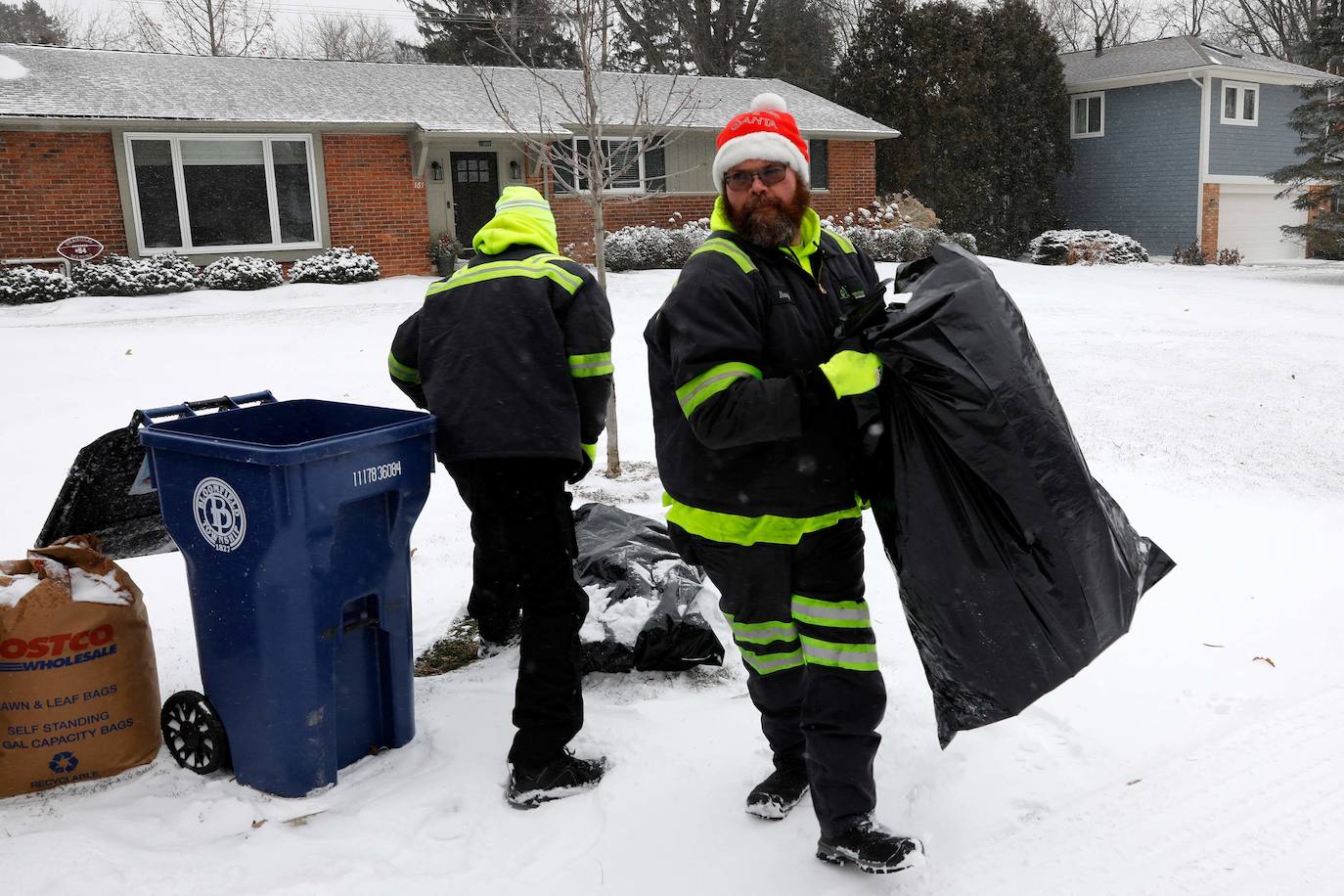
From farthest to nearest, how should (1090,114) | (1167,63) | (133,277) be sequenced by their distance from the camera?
(1090,114) → (1167,63) → (133,277)

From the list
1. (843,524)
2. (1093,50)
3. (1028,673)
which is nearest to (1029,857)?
(1028,673)

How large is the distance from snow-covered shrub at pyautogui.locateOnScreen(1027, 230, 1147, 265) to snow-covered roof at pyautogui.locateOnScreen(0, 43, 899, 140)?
453cm

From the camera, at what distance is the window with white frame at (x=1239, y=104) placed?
24.4 metres

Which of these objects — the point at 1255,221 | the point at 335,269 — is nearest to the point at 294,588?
the point at 335,269

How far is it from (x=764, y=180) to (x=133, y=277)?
47.2 ft

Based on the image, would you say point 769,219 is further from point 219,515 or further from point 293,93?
point 293,93

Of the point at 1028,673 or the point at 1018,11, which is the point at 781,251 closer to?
the point at 1028,673

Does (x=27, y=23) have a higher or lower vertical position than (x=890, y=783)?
higher

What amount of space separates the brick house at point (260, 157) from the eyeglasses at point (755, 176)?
12361 millimetres

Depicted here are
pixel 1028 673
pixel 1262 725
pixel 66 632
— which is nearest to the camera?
pixel 1028 673

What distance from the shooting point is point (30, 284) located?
45.8ft

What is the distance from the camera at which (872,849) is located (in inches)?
104

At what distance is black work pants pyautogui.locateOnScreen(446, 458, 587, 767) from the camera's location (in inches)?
126

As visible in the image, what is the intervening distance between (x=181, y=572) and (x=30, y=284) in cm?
1109
